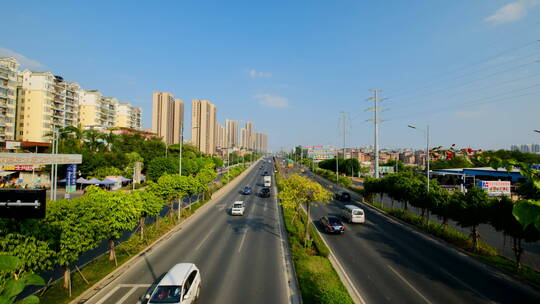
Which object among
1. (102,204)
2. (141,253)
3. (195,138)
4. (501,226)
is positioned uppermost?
(195,138)

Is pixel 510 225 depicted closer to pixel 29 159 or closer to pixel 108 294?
pixel 108 294

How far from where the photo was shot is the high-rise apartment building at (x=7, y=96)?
203 ft

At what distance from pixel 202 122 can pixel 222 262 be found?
146147 millimetres

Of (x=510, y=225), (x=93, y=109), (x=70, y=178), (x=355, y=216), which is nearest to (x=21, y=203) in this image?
(x=70, y=178)

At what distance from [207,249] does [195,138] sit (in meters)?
147

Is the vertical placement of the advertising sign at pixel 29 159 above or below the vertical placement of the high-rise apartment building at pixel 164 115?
below

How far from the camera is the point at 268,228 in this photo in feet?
84.8

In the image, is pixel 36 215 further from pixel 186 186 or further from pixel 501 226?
pixel 501 226

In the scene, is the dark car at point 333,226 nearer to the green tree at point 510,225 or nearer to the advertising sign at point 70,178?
the green tree at point 510,225

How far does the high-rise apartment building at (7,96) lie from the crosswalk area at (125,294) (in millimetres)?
71795

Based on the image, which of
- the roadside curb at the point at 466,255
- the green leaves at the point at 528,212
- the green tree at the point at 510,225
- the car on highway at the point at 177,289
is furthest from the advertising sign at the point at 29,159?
the green tree at the point at 510,225

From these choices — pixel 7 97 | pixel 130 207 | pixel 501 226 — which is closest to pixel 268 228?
pixel 130 207

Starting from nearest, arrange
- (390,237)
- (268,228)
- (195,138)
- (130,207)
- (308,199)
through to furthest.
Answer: (130,207)
(308,199)
(390,237)
(268,228)
(195,138)

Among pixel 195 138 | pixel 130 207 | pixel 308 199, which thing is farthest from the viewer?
pixel 195 138
